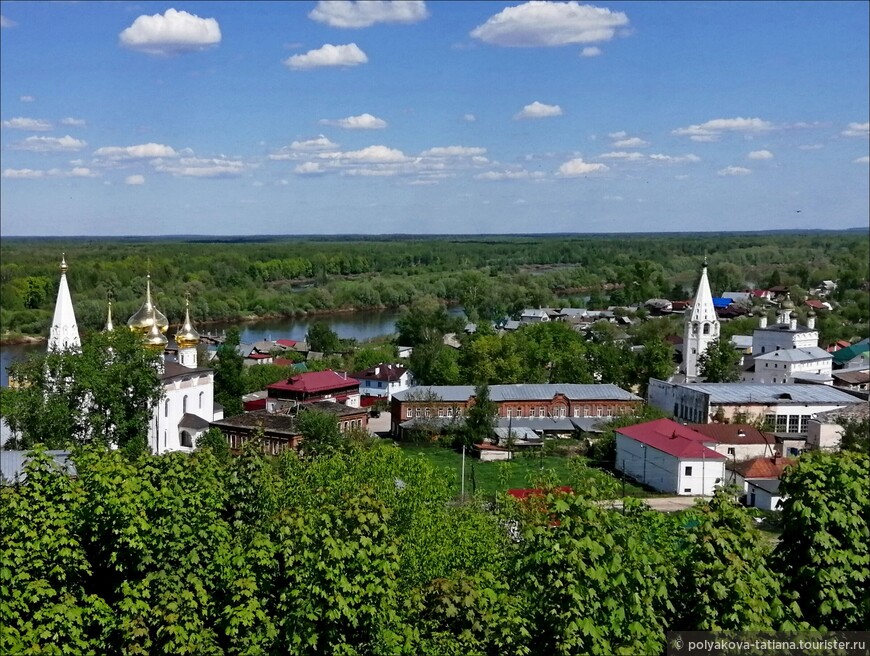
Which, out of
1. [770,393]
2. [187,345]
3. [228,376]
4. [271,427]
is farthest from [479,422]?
[770,393]

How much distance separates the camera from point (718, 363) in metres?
29.8

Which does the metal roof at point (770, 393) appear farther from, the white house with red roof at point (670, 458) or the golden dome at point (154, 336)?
the golden dome at point (154, 336)

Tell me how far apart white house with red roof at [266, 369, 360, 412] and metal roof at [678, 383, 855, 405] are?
393 inches

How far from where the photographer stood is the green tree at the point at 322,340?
40.4 m

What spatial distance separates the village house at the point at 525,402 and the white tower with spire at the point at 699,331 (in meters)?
3.88

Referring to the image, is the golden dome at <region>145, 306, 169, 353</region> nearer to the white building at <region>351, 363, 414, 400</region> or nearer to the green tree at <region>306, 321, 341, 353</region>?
the white building at <region>351, 363, 414, 400</region>

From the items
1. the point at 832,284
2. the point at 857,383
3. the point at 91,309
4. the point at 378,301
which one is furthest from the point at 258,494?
the point at 832,284

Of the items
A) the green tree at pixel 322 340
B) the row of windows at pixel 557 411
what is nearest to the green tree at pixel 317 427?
the row of windows at pixel 557 411

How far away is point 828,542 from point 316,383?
906 inches

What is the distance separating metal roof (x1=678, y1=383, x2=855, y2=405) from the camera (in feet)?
84.8

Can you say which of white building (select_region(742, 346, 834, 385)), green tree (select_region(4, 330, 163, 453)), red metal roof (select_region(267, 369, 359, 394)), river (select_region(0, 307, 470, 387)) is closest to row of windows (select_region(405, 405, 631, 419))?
red metal roof (select_region(267, 369, 359, 394))

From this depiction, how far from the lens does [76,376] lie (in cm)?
1800

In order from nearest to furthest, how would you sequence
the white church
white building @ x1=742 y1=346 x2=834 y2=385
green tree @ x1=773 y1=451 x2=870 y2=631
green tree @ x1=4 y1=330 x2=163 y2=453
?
green tree @ x1=773 y1=451 x2=870 y2=631
green tree @ x1=4 y1=330 x2=163 y2=453
the white church
white building @ x1=742 y1=346 x2=834 y2=385

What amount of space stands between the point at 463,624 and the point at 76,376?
44.3 ft
